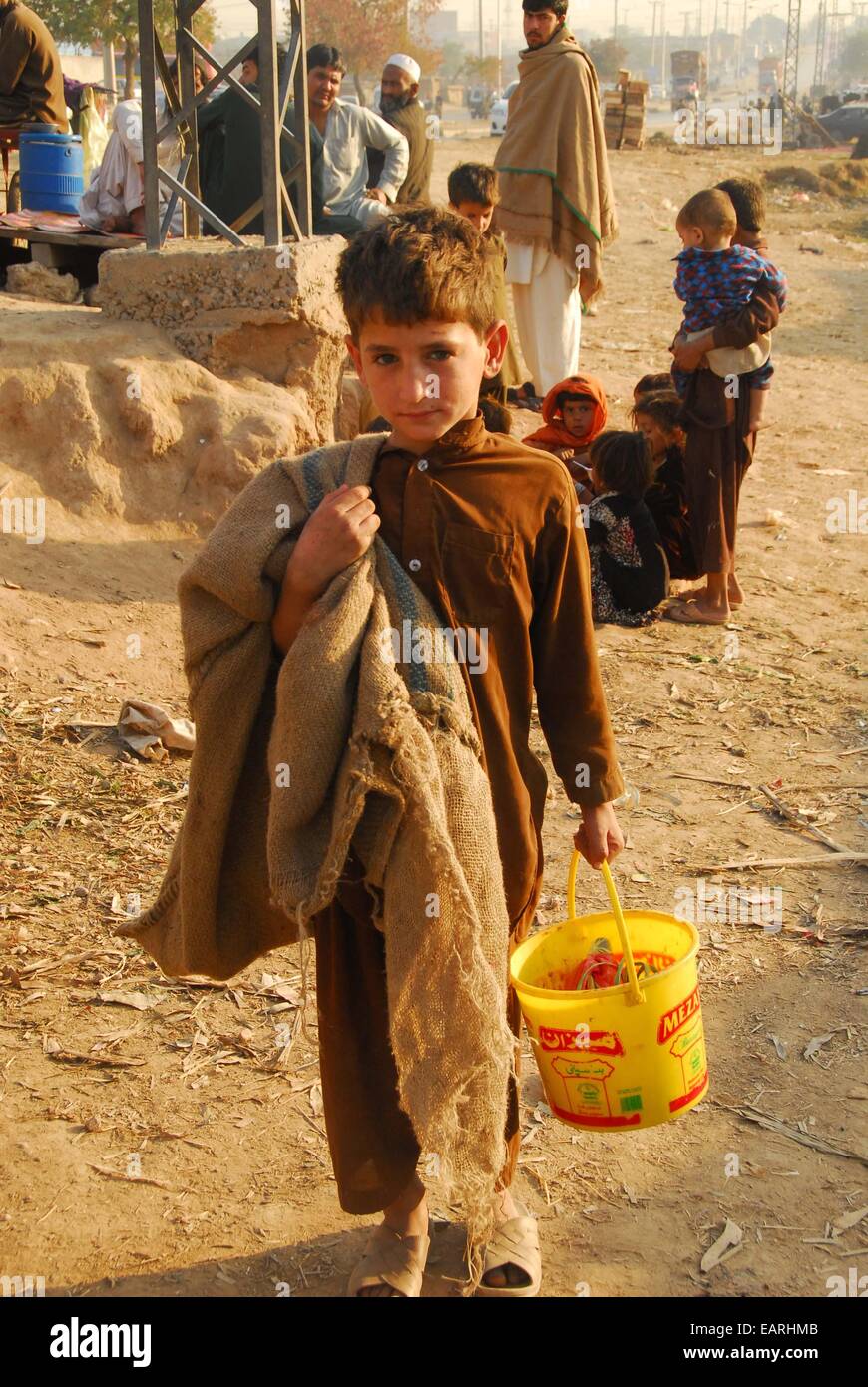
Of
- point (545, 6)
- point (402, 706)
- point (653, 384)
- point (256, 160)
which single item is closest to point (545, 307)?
point (653, 384)

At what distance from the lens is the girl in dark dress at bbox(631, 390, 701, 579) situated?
6.00m

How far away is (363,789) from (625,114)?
28.6m

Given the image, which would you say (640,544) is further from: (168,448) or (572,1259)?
(572,1259)

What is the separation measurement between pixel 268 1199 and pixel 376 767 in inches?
46.6

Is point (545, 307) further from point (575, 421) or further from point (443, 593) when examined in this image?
point (443, 593)

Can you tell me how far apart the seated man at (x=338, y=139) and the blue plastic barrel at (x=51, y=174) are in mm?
1459

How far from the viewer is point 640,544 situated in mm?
5801

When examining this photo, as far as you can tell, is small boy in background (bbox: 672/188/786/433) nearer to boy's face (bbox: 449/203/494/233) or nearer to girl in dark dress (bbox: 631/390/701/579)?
girl in dark dress (bbox: 631/390/701/579)

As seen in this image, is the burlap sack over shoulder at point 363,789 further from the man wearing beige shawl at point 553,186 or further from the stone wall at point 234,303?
the man wearing beige shawl at point 553,186

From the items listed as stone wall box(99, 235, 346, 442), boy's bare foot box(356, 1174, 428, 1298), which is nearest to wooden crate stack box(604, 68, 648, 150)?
stone wall box(99, 235, 346, 442)

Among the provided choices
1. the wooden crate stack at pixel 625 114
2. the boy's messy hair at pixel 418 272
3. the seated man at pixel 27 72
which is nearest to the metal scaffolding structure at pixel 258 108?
the seated man at pixel 27 72

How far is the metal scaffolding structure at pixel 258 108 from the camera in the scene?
5.84 m

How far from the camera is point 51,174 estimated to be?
830 centimetres

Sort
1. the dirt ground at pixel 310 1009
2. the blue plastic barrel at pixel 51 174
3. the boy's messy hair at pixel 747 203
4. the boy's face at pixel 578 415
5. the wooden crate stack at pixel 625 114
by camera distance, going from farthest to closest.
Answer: the wooden crate stack at pixel 625 114, the blue plastic barrel at pixel 51 174, the boy's face at pixel 578 415, the boy's messy hair at pixel 747 203, the dirt ground at pixel 310 1009
